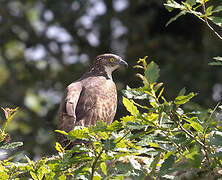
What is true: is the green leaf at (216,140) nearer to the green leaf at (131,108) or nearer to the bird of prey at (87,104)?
the green leaf at (131,108)

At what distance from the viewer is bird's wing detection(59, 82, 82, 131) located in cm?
518

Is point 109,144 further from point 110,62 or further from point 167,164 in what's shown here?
point 110,62

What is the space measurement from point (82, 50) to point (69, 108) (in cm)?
744

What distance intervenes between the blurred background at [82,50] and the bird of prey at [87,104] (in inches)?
181

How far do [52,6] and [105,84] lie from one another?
611 cm

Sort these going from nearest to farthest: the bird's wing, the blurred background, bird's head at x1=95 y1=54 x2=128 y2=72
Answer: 1. the bird's wing
2. bird's head at x1=95 y1=54 x2=128 y2=72
3. the blurred background

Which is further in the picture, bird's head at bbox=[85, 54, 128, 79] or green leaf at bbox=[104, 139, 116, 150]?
bird's head at bbox=[85, 54, 128, 79]

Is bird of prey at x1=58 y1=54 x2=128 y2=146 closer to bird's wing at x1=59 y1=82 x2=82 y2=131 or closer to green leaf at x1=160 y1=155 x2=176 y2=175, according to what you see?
bird's wing at x1=59 y1=82 x2=82 y2=131

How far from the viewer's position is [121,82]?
37.6 ft


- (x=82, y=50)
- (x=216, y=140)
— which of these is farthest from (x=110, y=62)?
(x=82, y=50)

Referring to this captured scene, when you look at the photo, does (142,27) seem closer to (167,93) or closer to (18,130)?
(167,93)

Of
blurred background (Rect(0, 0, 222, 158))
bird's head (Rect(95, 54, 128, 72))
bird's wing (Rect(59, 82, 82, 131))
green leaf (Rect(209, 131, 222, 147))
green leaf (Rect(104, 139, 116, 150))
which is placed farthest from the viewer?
blurred background (Rect(0, 0, 222, 158))

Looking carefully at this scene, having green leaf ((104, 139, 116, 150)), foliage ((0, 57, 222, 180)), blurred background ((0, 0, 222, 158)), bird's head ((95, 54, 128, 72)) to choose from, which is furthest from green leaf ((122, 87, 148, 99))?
blurred background ((0, 0, 222, 158))

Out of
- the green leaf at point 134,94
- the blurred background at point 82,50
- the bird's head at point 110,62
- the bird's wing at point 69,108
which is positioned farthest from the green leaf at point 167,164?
the blurred background at point 82,50
